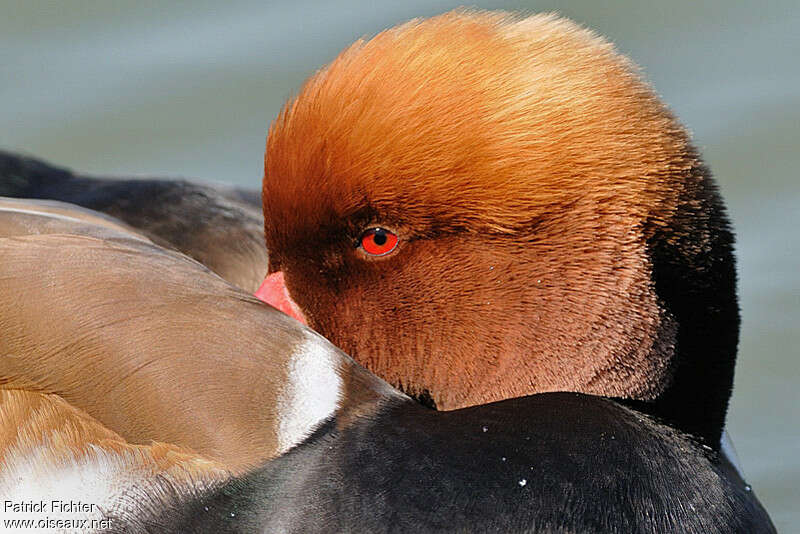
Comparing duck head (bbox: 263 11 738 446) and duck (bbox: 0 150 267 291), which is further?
duck (bbox: 0 150 267 291)

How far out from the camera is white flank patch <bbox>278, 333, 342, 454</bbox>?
278 cm

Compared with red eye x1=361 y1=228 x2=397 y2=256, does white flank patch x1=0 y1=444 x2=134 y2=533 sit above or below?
below

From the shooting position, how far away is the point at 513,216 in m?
2.82

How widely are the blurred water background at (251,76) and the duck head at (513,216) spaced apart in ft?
7.65

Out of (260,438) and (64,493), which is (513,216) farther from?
(64,493)

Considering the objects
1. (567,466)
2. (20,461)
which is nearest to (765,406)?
(567,466)

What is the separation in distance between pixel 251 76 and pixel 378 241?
300 centimetres

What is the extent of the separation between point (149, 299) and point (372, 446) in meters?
0.56

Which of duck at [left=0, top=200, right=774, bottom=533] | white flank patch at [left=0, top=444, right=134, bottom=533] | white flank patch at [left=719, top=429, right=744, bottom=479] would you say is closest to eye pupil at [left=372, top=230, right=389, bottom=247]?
duck at [left=0, top=200, right=774, bottom=533]

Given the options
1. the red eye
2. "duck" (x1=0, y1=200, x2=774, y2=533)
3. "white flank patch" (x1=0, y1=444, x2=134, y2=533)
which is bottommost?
"white flank patch" (x1=0, y1=444, x2=134, y2=533)

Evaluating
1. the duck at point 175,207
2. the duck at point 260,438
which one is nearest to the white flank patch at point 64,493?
the duck at point 260,438

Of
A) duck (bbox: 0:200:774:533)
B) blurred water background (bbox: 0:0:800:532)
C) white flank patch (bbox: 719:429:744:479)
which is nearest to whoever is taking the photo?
duck (bbox: 0:200:774:533)

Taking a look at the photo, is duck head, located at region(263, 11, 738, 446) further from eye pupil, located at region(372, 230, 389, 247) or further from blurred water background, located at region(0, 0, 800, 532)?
blurred water background, located at region(0, 0, 800, 532)

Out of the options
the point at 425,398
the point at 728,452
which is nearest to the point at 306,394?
the point at 425,398
